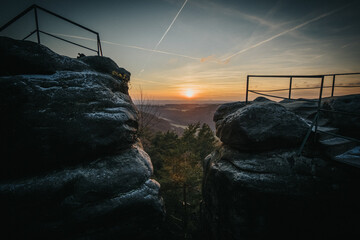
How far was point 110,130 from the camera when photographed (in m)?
4.07

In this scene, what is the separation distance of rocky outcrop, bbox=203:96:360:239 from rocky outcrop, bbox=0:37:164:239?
8.26 feet

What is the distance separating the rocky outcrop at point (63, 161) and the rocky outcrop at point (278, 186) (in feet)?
8.26

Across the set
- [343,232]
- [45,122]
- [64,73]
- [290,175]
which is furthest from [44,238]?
[343,232]

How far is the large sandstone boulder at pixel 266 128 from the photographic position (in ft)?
14.5

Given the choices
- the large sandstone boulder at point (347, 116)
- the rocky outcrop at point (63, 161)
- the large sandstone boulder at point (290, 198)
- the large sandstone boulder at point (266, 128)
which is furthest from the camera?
the large sandstone boulder at point (266, 128)

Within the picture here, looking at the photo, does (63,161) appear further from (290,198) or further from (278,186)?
(290,198)

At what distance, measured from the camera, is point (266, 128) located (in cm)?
453

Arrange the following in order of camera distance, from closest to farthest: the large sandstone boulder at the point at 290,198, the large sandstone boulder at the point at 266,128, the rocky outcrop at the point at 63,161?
the rocky outcrop at the point at 63,161 → the large sandstone boulder at the point at 290,198 → the large sandstone boulder at the point at 266,128

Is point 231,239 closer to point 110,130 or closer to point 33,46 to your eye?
point 110,130

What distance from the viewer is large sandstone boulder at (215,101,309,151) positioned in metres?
4.42

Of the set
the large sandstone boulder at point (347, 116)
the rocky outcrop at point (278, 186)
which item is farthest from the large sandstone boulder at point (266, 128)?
the large sandstone boulder at point (347, 116)

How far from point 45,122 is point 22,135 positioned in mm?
533

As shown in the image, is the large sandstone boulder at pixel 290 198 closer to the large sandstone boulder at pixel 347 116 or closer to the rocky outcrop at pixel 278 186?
the rocky outcrop at pixel 278 186

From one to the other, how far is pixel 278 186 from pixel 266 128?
5.80 ft
